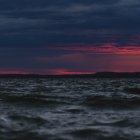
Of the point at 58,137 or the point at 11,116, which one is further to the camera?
the point at 11,116

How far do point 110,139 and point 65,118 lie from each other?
3763mm

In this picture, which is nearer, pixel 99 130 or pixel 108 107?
pixel 99 130

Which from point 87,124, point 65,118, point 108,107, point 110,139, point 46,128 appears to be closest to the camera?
point 110,139

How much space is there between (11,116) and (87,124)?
9.49 ft

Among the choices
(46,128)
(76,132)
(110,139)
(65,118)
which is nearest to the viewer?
(110,139)

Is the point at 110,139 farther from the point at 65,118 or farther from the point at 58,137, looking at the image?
the point at 65,118

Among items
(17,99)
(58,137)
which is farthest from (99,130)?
(17,99)

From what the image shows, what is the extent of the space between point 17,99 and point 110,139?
13785mm

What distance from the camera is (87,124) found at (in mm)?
11094

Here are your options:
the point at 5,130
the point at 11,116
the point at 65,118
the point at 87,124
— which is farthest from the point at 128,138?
the point at 11,116

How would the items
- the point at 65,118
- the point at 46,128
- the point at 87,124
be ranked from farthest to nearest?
the point at 65,118
the point at 87,124
the point at 46,128

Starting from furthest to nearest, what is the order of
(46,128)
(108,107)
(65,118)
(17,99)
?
(17,99)
(108,107)
(65,118)
(46,128)

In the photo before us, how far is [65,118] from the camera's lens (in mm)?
12516

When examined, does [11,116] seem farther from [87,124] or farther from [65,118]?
[87,124]
